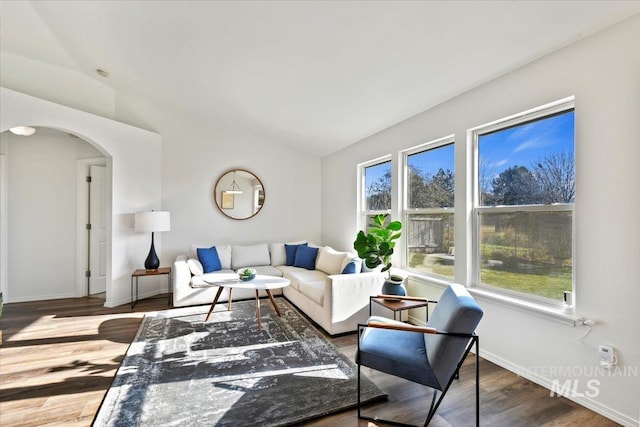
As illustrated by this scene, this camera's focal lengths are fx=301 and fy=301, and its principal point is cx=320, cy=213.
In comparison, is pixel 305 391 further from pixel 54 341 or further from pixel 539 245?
pixel 54 341

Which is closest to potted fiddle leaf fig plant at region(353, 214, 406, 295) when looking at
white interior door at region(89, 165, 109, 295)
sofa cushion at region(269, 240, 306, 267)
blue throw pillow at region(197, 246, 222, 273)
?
sofa cushion at region(269, 240, 306, 267)

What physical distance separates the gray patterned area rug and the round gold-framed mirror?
2392 mm

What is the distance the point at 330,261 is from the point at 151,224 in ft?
8.62

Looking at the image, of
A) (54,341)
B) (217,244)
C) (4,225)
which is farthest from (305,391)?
(4,225)

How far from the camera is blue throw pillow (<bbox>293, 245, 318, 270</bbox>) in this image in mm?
4902

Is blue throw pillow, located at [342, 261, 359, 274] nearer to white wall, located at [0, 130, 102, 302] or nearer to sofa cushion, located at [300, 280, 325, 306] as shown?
sofa cushion, located at [300, 280, 325, 306]

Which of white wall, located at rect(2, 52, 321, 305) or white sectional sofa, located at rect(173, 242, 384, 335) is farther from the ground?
white wall, located at rect(2, 52, 321, 305)

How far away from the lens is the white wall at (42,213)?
14.2ft

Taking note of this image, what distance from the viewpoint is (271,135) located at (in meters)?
5.42

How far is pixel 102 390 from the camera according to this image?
7.09 feet

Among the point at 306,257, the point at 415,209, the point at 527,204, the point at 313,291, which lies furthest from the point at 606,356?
the point at 306,257

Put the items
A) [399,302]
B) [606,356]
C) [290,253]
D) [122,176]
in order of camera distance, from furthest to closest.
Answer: [290,253]
[122,176]
[399,302]
[606,356]

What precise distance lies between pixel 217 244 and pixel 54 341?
8.51 feet

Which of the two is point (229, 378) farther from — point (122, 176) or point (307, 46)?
point (122, 176)
